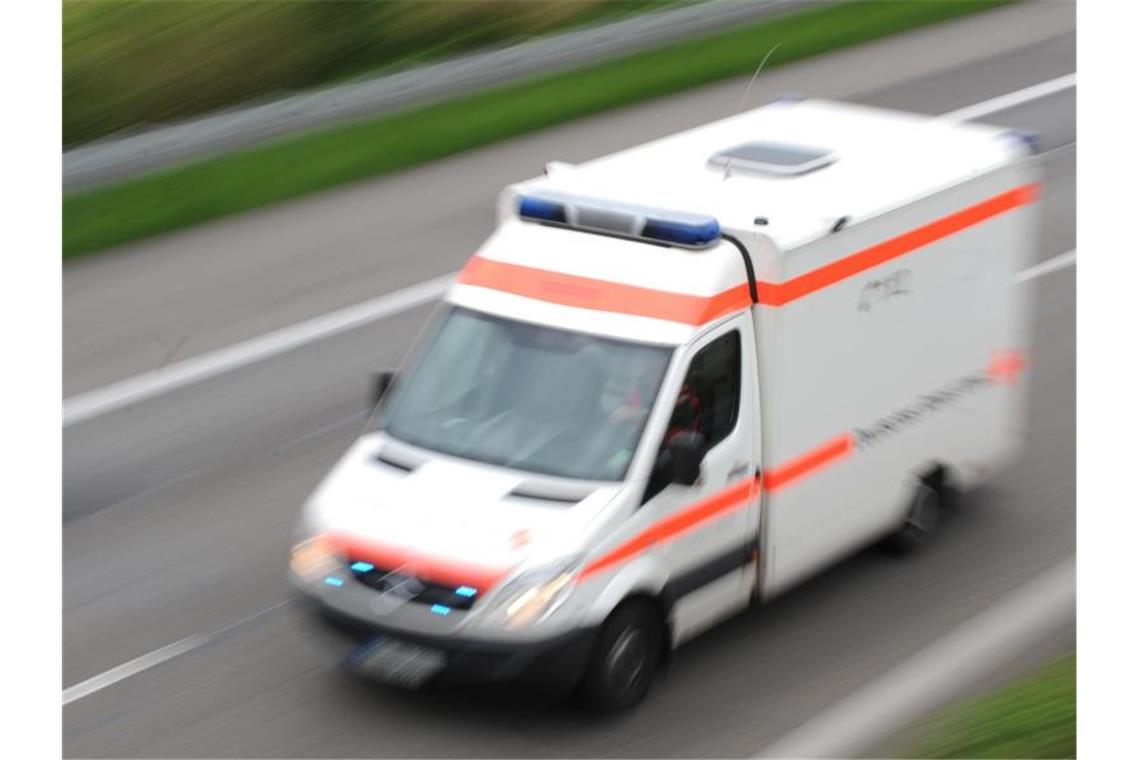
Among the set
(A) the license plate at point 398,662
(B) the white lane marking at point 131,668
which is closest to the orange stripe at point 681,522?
(A) the license plate at point 398,662

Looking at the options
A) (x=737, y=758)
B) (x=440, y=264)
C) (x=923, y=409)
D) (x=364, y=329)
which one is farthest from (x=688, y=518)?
(x=440, y=264)

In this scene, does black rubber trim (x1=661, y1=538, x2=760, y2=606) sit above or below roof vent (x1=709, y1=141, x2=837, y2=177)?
below

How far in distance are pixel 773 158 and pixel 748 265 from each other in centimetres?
125

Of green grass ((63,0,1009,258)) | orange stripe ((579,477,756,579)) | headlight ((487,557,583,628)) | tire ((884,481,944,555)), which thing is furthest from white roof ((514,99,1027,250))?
green grass ((63,0,1009,258))

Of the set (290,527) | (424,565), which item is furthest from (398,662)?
(290,527)

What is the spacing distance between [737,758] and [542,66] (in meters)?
12.5

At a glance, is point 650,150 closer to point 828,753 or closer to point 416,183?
point 828,753

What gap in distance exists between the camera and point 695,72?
21.9 m

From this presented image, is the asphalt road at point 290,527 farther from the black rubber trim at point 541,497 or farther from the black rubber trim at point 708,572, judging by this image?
the black rubber trim at point 541,497

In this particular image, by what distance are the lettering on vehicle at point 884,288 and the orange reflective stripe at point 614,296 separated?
89 centimetres

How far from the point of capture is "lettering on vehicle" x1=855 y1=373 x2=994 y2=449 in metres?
11.7

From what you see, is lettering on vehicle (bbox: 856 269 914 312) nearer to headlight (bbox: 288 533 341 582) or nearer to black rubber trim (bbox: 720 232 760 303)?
black rubber trim (bbox: 720 232 760 303)

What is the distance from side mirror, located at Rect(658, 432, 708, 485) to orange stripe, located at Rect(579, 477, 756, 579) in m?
0.25

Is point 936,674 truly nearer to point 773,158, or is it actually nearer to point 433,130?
point 773,158
